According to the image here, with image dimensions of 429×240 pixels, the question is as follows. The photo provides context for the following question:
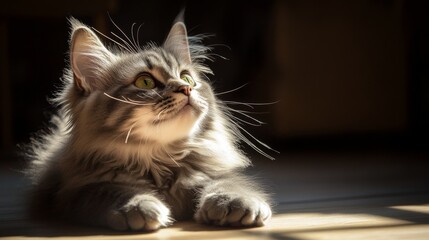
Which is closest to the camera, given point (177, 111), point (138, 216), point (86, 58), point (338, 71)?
point (138, 216)

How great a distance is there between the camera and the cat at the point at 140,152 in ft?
4.75

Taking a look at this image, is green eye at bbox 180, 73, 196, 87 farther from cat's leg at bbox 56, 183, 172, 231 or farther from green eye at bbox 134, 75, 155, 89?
cat's leg at bbox 56, 183, 172, 231

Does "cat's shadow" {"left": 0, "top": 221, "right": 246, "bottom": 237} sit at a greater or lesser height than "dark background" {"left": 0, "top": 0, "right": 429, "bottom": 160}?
lesser

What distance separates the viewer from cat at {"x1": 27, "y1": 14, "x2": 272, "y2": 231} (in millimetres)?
1447

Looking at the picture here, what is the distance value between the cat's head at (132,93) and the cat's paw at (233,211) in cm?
24

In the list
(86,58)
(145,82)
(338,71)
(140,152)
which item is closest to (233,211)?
(140,152)

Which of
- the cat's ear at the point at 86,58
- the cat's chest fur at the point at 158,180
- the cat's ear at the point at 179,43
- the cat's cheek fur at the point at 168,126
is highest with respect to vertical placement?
the cat's ear at the point at 179,43

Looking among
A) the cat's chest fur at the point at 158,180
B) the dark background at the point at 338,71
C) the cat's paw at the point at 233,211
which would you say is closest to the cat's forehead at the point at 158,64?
the cat's chest fur at the point at 158,180

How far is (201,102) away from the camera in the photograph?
1.64 meters

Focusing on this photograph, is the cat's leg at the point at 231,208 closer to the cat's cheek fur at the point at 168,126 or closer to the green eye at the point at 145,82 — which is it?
the cat's cheek fur at the point at 168,126

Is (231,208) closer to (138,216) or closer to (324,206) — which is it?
(138,216)

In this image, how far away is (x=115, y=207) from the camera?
56.1 inches

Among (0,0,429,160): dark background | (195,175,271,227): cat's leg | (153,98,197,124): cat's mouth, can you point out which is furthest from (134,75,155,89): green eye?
(0,0,429,160): dark background

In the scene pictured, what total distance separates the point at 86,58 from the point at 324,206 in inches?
32.1
